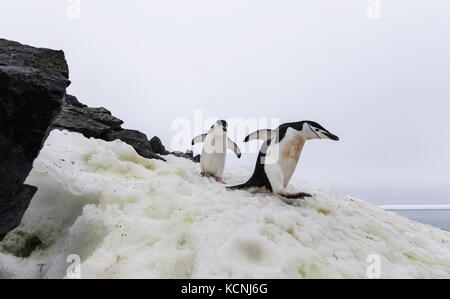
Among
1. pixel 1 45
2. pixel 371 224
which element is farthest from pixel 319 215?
pixel 1 45

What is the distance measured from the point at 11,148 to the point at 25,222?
2.02m

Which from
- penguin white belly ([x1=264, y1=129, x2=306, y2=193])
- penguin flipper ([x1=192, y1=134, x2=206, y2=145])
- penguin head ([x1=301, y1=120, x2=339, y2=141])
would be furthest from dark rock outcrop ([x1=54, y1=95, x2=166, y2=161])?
penguin head ([x1=301, y1=120, x2=339, y2=141])

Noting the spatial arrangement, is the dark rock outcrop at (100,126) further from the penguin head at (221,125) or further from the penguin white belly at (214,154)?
the penguin head at (221,125)

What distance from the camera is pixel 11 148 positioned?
3.17m

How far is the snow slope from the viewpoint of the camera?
3.37m

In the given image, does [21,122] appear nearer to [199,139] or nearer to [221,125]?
[221,125]

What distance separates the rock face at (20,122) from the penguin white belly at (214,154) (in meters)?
4.51

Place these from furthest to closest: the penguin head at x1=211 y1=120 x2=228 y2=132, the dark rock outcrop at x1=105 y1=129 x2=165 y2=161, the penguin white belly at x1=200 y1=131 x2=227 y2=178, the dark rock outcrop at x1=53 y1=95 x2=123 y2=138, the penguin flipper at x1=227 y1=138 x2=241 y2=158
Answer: the dark rock outcrop at x1=105 y1=129 x2=165 y2=161 → the dark rock outcrop at x1=53 y1=95 x2=123 y2=138 → the penguin flipper at x1=227 y1=138 x2=241 y2=158 → the penguin head at x1=211 y1=120 x2=228 y2=132 → the penguin white belly at x1=200 y1=131 x2=227 y2=178

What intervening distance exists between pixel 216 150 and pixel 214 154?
5.2 inches

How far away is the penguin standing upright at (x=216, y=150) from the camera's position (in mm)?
7557

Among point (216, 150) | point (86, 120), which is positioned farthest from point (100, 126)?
point (216, 150)

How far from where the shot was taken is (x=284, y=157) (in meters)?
5.99

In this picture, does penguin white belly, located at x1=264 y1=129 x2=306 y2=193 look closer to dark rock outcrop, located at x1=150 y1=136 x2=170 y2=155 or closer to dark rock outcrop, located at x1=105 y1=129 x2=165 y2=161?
dark rock outcrop, located at x1=105 y1=129 x2=165 y2=161
